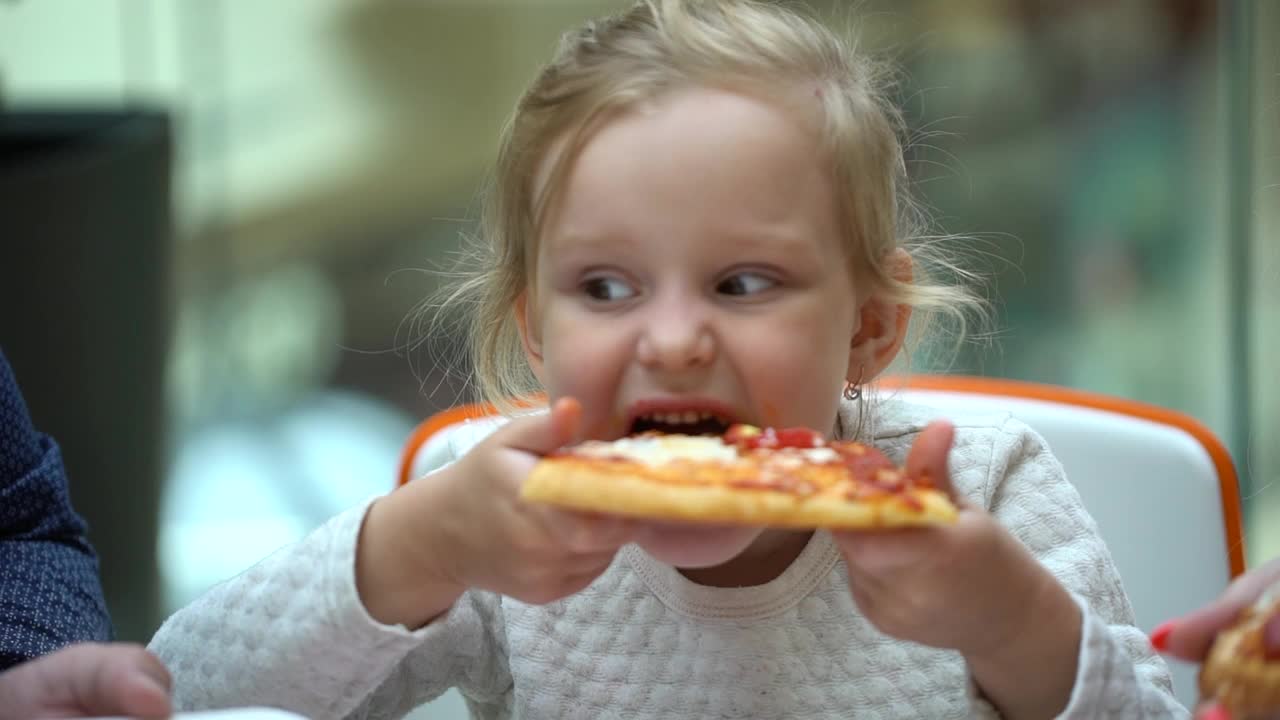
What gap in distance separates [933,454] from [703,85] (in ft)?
1.10

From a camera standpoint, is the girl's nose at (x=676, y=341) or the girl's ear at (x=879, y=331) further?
the girl's ear at (x=879, y=331)

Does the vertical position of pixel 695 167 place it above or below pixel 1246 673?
above

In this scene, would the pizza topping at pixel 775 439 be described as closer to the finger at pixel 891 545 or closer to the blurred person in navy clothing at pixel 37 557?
the finger at pixel 891 545

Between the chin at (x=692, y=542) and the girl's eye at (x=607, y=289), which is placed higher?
the girl's eye at (x=607, y=289)

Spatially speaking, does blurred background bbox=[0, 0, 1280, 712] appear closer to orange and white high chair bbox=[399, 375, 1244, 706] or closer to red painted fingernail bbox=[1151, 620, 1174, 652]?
orange and white high chair bbox=[399, 375, 1244, 706]

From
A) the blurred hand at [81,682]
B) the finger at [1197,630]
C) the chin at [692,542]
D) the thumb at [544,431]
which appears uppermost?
the thumb at [544,431]

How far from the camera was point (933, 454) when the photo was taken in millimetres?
802

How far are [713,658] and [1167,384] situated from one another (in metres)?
2.54

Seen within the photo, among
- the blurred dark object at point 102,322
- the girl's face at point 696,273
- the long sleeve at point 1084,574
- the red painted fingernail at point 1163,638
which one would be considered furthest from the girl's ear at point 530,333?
the blurred dark object at point 102,322

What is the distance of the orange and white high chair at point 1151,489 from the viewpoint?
49.9 inches

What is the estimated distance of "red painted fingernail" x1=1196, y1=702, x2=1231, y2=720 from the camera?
0.61 meters

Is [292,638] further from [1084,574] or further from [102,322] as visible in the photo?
[102,322]

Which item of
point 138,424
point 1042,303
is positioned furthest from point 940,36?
point 138,424

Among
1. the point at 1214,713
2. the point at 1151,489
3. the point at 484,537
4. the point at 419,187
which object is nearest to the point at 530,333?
→ the point at 484,537
